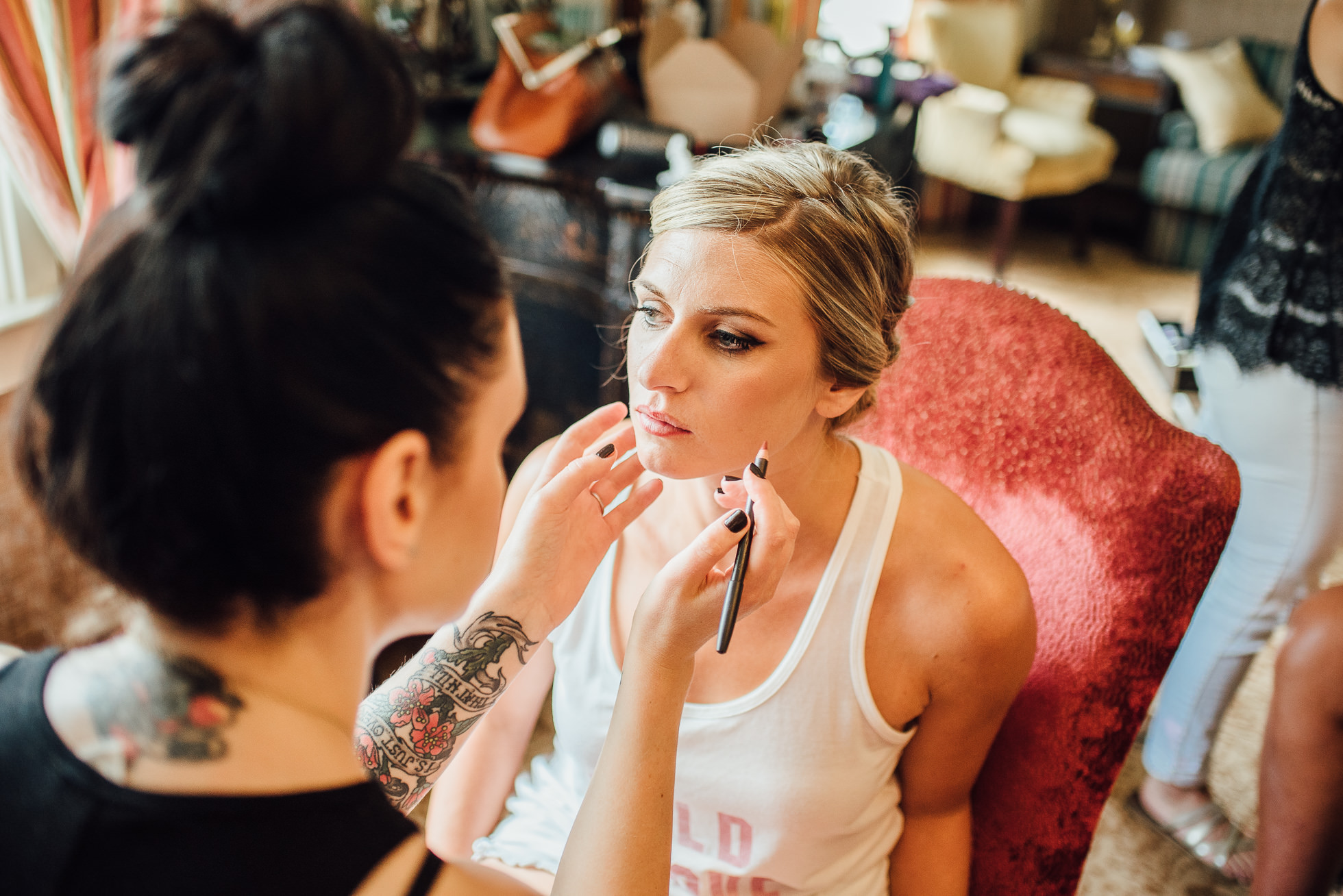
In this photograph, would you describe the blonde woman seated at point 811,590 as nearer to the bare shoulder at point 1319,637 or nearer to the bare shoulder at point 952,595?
the bare shoulder at point 952,595

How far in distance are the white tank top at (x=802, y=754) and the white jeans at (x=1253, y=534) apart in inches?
25.1

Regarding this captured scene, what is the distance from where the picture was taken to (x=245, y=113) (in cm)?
50

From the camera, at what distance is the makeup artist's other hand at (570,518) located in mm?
1002

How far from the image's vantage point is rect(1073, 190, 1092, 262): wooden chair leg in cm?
489

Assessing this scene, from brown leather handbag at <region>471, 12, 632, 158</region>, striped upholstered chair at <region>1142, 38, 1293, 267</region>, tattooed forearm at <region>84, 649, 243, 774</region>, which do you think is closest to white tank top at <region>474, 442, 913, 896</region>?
tattooed forearm at <region>84, 649, 243, 774</region>

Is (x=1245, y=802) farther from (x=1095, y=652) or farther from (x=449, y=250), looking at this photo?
(x=449, y=250)

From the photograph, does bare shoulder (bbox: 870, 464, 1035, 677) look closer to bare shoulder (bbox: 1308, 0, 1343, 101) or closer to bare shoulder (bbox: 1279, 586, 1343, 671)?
bare shoulder (bbox: 1279, 586, 1343, 671)

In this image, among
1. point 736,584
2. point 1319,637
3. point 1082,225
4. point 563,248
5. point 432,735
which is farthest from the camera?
point 1082,225

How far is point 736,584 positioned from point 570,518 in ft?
0.83

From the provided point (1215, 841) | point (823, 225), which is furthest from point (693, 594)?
point (1215, 841)

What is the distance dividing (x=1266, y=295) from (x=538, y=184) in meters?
1.36

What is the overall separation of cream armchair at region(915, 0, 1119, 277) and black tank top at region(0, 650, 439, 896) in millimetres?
4198

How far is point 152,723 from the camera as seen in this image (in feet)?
1.94

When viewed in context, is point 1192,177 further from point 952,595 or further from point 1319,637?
point 952,595
